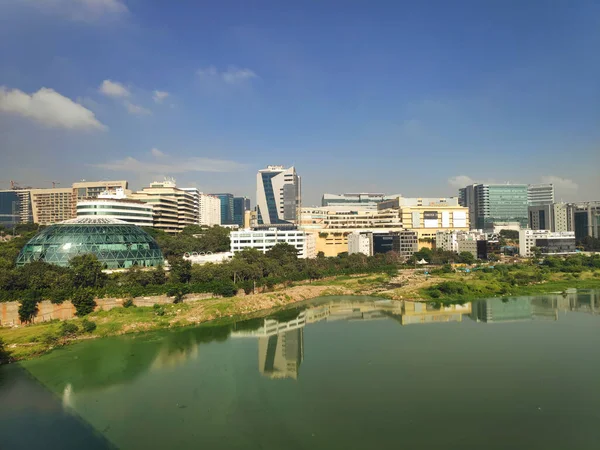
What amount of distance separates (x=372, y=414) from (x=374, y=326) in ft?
30.1

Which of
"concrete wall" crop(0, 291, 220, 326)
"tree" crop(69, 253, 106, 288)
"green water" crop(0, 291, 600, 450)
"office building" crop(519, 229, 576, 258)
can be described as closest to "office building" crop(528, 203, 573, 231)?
"office building" crop(519, 229, 576, 258)

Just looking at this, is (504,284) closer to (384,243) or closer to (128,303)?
(384,243)

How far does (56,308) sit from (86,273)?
6.99 feet

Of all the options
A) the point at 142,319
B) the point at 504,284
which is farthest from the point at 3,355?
the point at 504,284

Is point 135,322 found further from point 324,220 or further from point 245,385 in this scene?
point 324,220

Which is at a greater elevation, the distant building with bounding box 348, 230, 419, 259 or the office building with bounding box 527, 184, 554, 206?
the office building with bounding box 527, 184, 554, 206

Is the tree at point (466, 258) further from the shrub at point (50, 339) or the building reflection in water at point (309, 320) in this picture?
the shrub at point (50, 339)

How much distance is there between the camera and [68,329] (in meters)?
16.5

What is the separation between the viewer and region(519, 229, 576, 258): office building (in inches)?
→ 1828

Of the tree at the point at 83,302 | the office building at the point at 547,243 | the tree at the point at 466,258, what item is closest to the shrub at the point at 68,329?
the tree at the point at 83,302

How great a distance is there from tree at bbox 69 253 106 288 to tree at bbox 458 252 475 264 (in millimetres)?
33338

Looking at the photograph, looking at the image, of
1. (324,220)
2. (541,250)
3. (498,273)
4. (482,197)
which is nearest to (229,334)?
(498,273)

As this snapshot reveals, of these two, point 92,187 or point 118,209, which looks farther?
point 92,187

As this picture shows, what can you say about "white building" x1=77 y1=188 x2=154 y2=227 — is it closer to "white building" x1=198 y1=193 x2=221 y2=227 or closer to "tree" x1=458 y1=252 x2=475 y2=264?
"white building" x1=198 y1=193 x2=221 y2=227
